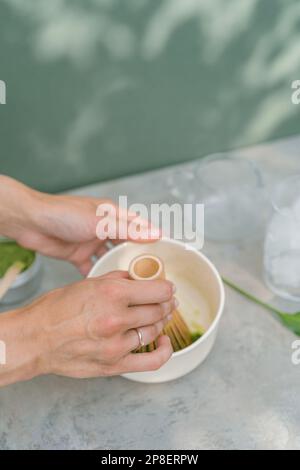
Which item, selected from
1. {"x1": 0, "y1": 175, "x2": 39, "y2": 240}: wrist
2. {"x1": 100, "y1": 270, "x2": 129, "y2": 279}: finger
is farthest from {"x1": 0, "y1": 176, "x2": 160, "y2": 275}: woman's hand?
{"x1": 100, "y1": 270, "x2": 129, "y2": 279}: finger

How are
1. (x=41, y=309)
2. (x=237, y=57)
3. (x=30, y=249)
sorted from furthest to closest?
(x=237, y=57) < (x=30, y=249) < (x=41, y=309)

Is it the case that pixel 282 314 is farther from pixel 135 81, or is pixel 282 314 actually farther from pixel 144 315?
pixel 135 81

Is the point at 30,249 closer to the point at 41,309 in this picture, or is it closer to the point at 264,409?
the point at 41,309

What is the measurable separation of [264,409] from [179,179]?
51 cm

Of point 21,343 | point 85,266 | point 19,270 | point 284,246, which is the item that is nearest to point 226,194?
point 284,246

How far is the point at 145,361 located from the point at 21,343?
15 centimetres

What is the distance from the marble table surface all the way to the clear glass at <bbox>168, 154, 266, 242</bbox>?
7.3 inches

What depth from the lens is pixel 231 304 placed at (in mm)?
885

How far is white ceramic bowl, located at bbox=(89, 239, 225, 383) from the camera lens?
2.48 feet

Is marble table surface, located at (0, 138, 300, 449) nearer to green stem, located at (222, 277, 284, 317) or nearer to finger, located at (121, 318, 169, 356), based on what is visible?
green stem, located at (222, 277, 284, 317)

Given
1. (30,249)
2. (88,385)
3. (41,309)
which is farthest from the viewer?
(30,249)

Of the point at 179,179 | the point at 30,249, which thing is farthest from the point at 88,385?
the point at 179,179

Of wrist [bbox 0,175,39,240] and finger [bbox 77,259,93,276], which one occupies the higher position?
wrist [bbox 0,175,39,240]

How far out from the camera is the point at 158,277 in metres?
0.69
